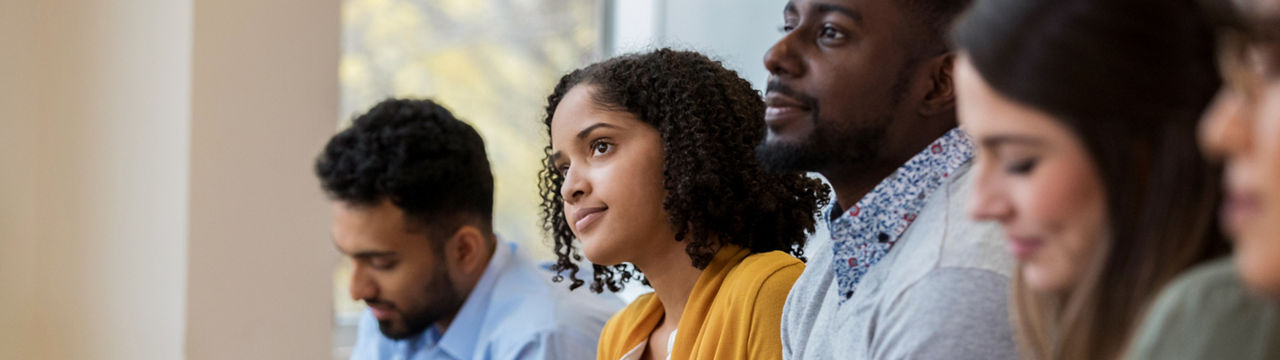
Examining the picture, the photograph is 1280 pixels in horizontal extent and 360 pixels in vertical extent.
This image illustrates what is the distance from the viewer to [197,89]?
111 inches

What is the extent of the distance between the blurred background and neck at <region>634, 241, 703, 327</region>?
84 centimetres

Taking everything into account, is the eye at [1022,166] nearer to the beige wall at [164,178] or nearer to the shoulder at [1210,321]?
the shoulder at [1210,321]

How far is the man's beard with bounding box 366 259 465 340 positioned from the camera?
2.21m

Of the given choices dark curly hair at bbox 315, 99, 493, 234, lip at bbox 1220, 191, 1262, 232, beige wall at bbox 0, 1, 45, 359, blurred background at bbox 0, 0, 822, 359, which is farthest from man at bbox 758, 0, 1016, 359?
beige wall at bbox 0, 1, 45, 359

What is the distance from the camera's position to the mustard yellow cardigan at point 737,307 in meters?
1.73

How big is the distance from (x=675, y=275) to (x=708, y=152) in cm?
20

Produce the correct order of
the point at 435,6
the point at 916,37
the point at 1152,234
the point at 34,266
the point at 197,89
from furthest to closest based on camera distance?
the point at 435,6 < the point at 34,266 < the point at 197,89 < the point at 916,37 < the point at 1152,234

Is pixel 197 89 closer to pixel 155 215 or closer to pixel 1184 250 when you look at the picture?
pixel 155 215

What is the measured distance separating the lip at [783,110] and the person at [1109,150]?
1.98ft

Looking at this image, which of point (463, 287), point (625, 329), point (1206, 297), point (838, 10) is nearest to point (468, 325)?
point (463, 287)

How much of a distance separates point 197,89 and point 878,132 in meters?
1.89

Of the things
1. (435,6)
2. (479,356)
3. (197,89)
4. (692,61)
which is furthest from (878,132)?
(435,6)

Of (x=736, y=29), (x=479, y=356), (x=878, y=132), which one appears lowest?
(x=479, y=356)

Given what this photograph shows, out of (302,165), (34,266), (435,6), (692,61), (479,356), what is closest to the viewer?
(692,61)
